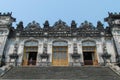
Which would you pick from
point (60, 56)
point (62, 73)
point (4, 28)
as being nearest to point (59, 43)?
point (60, 56)

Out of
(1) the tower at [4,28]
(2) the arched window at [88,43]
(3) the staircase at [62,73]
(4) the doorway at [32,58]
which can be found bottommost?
(3) the staircase at [62,73]

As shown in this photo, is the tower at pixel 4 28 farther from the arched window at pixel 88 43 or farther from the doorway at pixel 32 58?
the arched window at pixel 88 43

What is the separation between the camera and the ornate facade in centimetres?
2103

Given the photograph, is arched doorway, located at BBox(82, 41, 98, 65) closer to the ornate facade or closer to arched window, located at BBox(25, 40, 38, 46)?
the ornate facade

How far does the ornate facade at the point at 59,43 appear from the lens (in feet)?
69.0

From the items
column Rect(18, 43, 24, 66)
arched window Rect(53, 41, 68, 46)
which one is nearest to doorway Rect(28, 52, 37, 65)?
column Rect(18, 43, 24, 66)

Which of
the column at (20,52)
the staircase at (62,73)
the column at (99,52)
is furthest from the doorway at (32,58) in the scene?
the column at (99,52)

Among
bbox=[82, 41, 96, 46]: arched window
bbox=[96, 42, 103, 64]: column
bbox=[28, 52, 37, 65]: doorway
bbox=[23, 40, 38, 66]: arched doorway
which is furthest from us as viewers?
bbox=[82, 41, 96, 46]: arched window

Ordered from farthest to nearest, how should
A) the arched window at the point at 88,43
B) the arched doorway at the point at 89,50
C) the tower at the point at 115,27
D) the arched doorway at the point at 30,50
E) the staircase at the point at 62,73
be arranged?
1. the arched window at the point at 88,43
2. the arched doorway at the point at 89,50
3. the arched doorway at the point at 30,50
4. the tower at the point at 115,27
5. the staircase at the point at 62,73

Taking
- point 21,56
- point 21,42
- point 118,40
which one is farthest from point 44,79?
point 118,40

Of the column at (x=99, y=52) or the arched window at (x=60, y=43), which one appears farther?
the arched window at (x=60, y=43)

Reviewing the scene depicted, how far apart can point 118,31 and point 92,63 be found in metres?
4.82

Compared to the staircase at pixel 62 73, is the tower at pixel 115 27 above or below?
above

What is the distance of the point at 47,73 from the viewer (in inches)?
619
